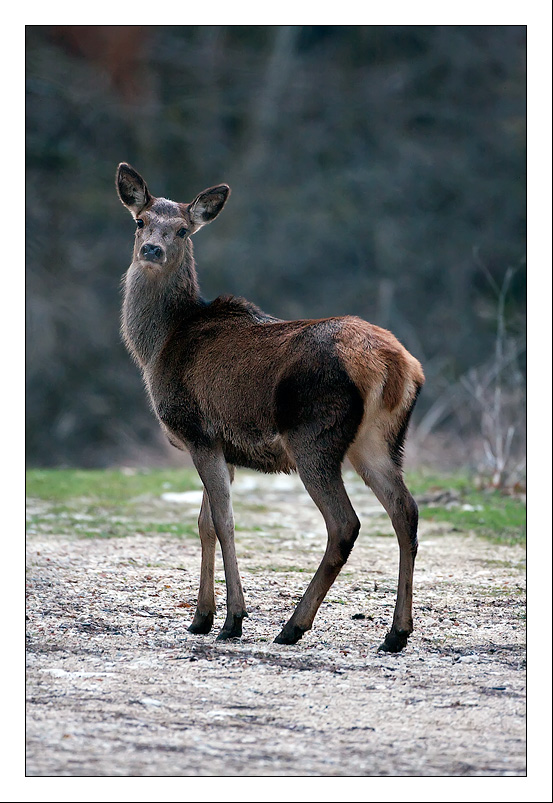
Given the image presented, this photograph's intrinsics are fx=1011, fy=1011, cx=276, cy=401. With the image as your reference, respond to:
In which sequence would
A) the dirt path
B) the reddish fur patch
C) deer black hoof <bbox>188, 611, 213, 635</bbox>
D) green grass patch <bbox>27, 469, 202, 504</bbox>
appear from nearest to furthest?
the dirt path < the reddish fur patch < deer black hoof <bbox>188, 611, 213, 635</bbox> < green grass patch <bbox>27, 469, 202, 504</bbox>

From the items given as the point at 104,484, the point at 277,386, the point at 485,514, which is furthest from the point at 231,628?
the point at 104,484

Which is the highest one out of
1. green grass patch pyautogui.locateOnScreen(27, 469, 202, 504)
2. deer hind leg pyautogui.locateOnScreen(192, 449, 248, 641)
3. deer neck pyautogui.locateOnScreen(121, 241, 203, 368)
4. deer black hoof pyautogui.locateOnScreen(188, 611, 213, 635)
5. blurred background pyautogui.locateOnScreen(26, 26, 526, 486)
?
blurred background pyautogui.locateOnScreen(26, 26, 526, 486)

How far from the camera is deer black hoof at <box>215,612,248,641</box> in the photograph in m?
6.16

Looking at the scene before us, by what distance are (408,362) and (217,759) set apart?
272 centimetres

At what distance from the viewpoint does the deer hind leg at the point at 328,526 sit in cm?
591

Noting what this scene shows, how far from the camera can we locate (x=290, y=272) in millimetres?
25188

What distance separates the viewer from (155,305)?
7113 millimetres

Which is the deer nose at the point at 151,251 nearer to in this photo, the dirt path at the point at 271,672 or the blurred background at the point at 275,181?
the dirt path at the point at 271,672

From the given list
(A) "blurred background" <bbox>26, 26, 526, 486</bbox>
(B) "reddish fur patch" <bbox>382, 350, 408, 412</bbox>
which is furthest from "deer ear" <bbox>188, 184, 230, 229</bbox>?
(A) "blurred background" <bbox>26, 26, 526, 486</bbox>

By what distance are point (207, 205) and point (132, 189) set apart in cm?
54

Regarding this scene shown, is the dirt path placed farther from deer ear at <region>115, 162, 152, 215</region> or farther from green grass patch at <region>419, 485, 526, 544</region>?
deer ear at <region>115, 162, 152, 215</region>

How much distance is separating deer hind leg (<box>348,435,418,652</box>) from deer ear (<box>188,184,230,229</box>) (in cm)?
217

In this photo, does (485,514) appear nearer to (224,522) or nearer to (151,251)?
(224,522)

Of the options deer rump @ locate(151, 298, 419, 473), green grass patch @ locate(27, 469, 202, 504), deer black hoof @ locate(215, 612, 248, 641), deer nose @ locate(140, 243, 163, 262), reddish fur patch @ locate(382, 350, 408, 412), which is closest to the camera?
deer rump @ locate(151, 298, 419, 473)
